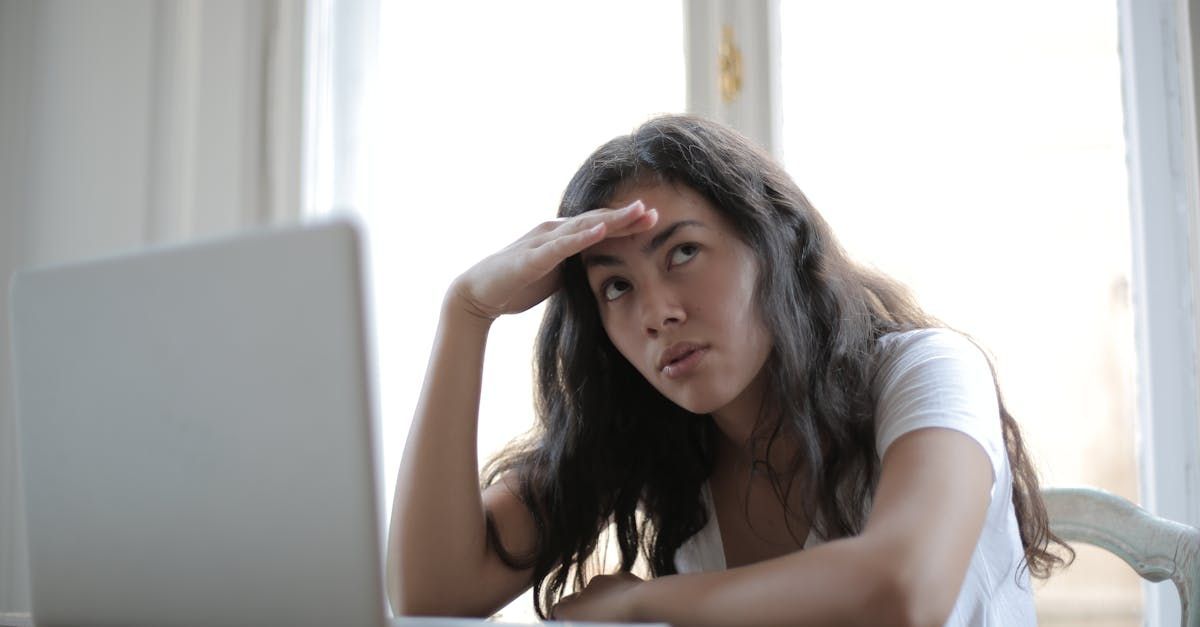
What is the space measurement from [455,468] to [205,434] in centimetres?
54

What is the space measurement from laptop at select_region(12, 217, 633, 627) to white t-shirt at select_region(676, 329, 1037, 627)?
1.92 feet

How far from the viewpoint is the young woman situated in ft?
3.42

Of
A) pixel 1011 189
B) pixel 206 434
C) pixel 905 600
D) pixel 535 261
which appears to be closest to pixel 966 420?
pixel 905 600

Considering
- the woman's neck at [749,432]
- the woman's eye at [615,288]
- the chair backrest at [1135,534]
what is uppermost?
the woman's eye at [615,288]

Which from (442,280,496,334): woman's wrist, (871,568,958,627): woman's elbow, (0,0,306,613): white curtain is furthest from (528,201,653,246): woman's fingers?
(0,0,306,613): white curtain

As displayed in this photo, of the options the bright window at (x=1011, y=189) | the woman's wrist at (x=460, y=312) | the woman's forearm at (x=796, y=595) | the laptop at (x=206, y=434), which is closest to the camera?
the laptop at (x=206, y=434)

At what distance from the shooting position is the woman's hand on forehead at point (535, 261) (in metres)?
1.11

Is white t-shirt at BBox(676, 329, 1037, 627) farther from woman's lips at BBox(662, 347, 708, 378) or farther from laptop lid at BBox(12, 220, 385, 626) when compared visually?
laptop lid at BBox(12, 220, 385, 626)

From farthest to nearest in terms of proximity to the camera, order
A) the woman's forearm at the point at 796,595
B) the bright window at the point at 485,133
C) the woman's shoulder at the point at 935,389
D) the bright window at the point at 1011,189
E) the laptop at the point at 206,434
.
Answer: the bright window at the point at 485,133 < the bright window at the point at 1011,189 < the woman's shoulder at the point at 935,389 < the woman's forearm at the point at 796,595 < the laptop at the point at 206,434

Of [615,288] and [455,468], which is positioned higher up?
[615,288]

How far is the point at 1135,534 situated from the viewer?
121cm

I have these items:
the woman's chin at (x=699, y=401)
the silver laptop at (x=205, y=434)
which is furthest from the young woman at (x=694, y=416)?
the silver laptop at (x=205, y=434)

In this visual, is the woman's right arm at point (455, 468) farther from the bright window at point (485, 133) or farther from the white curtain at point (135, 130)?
the white curtain at point (135, 130)

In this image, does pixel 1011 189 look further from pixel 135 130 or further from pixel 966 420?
pixel 135 130
